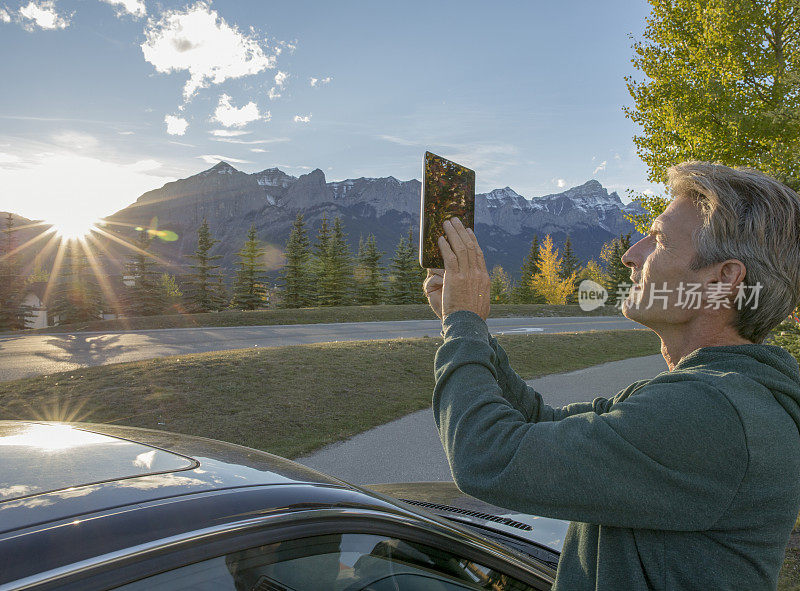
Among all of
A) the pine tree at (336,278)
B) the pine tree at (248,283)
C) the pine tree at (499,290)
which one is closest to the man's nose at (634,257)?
the pine tree at (336,278)

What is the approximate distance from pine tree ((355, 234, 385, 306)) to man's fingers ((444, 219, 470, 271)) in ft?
124

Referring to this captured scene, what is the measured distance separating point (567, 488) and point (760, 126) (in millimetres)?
8705

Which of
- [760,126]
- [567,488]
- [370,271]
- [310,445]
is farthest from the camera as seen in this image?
[370,271]

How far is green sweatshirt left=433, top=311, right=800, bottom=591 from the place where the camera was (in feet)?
3.64

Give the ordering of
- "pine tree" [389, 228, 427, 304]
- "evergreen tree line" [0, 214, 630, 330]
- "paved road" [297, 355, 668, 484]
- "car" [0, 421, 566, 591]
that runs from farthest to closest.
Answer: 1. "pine tree" [389, 228, 427, 304]
2. "evergreen tree line" [0, 214, 630, 330]
3. "paved road" [297, 355, 668, 484]
4. "car" [0, 421, 566, 591]

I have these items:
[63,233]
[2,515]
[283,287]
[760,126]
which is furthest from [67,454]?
[63,233]

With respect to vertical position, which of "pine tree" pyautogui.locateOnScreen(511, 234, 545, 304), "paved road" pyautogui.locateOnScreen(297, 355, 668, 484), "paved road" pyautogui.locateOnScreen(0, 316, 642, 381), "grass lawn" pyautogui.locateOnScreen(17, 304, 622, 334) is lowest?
"paved road" pyautogui.locateOnScreen(297, 355, 668, 484)

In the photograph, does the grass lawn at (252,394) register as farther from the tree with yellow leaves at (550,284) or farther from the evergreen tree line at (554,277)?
the tree with yellow leaves at (550,284)

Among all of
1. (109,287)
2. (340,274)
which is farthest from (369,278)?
(109,287)

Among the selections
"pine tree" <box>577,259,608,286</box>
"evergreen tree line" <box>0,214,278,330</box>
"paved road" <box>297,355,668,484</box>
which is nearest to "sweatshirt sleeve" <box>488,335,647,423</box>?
"paved road" <box>297,355,668,484</box>

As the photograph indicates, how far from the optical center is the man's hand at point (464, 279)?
1.47m

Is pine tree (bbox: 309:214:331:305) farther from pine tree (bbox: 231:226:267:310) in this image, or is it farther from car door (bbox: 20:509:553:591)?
car door (bbox: 20:509:553:591)

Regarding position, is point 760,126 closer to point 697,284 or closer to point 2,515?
point 697,284

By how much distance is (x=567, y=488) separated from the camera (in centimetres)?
114
